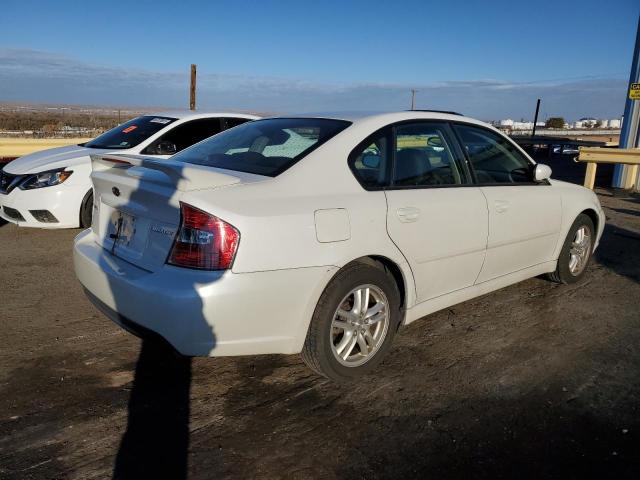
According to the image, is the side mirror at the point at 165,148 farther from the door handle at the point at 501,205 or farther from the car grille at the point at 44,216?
the door handle at the point at 501,205

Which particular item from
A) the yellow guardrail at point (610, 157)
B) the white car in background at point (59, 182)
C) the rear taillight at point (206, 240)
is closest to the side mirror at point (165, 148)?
the white car in background at point (59, 182)

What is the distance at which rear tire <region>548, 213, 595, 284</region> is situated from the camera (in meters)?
4.87

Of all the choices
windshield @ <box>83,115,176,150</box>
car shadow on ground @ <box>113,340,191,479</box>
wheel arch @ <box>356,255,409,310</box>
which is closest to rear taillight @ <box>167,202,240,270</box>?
car shadow on ground @ <box>113,340,191,479</box>

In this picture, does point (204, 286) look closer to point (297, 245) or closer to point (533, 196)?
point (297, 245)

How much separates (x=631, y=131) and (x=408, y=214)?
37.3ft

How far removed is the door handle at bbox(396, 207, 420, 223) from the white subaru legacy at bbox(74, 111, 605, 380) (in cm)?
1

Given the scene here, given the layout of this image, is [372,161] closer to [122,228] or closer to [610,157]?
[122,228]

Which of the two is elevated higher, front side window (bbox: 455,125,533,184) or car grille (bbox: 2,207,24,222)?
front side window (bbox: 455,125,533,184)

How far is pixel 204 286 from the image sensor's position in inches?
102

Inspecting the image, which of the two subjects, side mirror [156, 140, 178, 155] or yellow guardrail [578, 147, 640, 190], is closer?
side mirror [156, 140, 178, 155]

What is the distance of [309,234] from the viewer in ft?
9.26

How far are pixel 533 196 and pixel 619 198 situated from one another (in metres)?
8.35

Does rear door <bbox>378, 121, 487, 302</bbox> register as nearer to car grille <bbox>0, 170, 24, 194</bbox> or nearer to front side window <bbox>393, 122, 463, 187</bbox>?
front side window <bbox>393, 122, 463, 187</bbox>

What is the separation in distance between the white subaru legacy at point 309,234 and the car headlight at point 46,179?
3.19m
